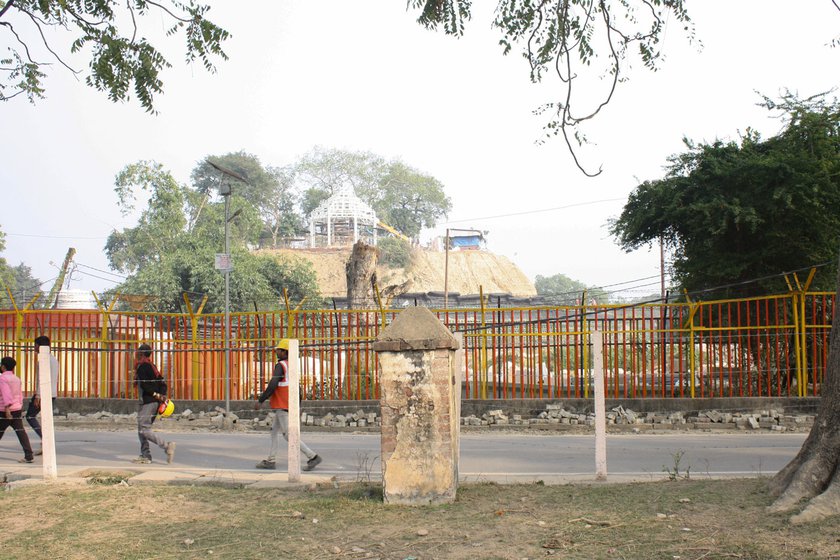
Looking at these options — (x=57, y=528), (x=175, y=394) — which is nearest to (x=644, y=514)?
(x=57, y=528)

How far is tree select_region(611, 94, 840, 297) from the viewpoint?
17891mm

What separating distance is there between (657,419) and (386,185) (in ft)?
317

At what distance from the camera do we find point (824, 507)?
5.96m

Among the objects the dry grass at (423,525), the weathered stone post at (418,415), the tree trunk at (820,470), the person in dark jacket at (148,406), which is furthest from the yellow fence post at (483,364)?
the tree trunk at (820,470)

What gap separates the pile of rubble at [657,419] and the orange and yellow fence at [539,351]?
25.1 inches

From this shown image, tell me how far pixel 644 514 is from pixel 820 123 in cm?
1550

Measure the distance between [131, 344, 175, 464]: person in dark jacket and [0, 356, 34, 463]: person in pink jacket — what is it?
1.51m

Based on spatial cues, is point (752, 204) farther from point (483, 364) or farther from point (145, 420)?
point (145, 420)

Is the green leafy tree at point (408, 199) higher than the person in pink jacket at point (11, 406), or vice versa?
the green leafy tree at point (408, 199)

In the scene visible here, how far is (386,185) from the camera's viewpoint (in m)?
110

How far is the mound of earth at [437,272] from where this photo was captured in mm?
92312

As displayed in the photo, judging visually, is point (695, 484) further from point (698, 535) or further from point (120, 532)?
point (120, 532)

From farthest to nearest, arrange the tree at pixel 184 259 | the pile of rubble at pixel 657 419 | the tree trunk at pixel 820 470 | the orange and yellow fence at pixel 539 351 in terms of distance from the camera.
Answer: the tree at pixel 184 259 → the orange and yellow fence at pixel 539 351 → the pile of rubble at pixel 657 419 → the tree trunk at pixel 820 470

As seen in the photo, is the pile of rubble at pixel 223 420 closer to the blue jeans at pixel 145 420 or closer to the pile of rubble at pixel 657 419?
the pile of rubble at pixel 657 419
